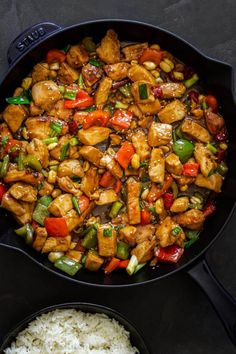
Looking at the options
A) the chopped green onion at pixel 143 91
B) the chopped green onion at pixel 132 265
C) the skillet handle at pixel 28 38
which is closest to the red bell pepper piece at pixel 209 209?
the chopped green onion at pixel 132 265

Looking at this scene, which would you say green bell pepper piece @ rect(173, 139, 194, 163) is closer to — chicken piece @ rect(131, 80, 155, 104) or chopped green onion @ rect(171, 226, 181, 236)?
chicken piece @ rect(131, 80, 155, 104)

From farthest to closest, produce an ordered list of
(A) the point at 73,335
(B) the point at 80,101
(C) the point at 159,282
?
(C) the point at 159,282
(A) the point at 73,335
(B) the point at 80,101

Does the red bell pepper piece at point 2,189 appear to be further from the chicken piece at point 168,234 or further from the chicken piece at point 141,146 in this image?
the chicken piece at point 168,234

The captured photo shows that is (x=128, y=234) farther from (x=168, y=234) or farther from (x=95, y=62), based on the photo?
(x=95, y=62)

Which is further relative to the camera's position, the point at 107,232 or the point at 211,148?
the point at 211,148

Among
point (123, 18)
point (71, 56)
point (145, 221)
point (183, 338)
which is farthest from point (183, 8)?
point (183, 338)

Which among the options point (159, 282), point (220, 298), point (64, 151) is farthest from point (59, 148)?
point (220, 298)

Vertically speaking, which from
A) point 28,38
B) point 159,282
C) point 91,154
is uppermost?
point 28,38
